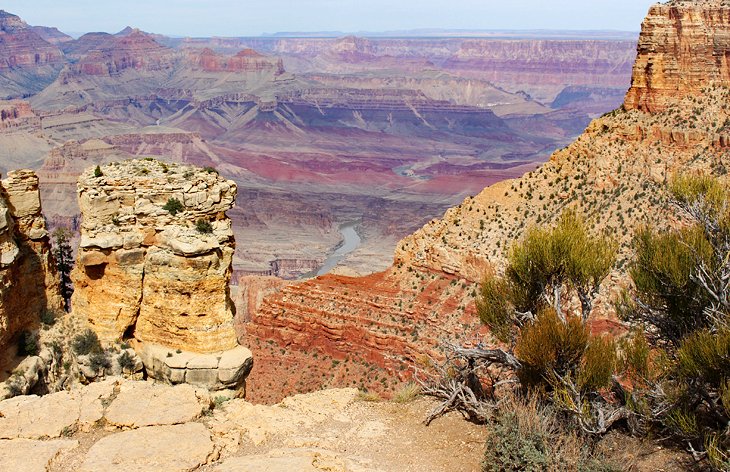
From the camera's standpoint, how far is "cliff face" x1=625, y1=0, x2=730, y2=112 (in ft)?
126

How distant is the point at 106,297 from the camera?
19.9 m

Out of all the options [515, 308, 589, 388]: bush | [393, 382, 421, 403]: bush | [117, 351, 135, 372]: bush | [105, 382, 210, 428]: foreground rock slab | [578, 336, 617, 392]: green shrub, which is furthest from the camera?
[117, 351, 135, 372]: bush

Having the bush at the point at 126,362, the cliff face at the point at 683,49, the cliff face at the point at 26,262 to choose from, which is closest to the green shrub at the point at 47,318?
the cliff face at the point at 26,262

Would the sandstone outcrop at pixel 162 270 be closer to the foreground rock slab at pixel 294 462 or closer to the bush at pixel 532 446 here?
the foreground rock slab at pixel 294 462

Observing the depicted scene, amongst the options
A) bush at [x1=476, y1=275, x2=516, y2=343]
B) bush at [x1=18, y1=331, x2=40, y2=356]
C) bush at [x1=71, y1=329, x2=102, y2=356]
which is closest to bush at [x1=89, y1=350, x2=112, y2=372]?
bush at [x1=71, y1=329, x2=102, y2=356]

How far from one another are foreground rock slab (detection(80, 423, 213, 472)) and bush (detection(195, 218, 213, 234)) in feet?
21.8

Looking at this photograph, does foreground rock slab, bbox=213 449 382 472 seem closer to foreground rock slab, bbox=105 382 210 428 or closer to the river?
foreground rock slab, bbox=105 382 210 428

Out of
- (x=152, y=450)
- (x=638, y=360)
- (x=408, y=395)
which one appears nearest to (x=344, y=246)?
(x=408, y=395)

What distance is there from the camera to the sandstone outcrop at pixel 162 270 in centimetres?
1908

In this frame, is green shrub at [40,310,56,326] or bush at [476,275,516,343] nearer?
bush at [476,275,516,343]

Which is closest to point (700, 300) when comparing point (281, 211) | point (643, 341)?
point (643, 341)

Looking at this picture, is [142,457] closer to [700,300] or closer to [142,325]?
[142,325]

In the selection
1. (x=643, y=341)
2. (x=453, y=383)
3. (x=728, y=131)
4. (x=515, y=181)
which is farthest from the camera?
(x=515, y=181)

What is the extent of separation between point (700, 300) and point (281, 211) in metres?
153
